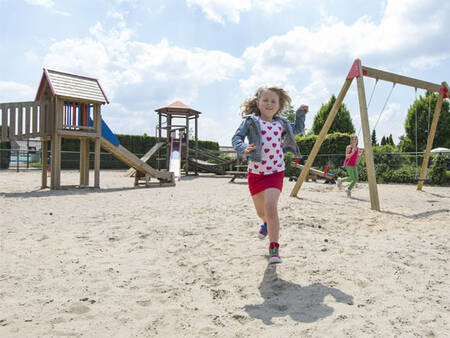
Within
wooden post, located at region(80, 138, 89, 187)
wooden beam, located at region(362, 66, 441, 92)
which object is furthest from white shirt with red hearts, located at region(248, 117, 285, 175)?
wooden post, located at region(80, 138, 89, 187)

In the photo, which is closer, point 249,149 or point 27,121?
point 249,149

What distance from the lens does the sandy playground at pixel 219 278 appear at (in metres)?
2.09

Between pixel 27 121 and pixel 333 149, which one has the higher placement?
pixel 27 121

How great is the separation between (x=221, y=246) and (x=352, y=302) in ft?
5.24

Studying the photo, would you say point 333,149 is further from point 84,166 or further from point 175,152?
point 84,166

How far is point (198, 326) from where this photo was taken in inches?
82.0

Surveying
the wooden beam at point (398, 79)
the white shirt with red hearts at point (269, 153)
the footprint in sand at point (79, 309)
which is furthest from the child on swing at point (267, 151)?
the wooden beam at point (398, 79)

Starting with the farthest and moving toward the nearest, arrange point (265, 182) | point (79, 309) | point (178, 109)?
1. point (178, 109)
2. point (265, 182)
3. point (79, 309)

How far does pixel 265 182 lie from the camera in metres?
3.10

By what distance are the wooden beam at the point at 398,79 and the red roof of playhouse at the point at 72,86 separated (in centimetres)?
717

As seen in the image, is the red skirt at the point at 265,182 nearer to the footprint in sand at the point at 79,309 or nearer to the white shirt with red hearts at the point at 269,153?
the white shirt with red hearts at the point at 269,153

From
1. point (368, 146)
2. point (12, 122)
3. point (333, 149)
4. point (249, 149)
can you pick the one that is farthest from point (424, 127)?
point (249, 149)

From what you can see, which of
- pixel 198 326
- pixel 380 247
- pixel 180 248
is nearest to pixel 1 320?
pixel 198 326

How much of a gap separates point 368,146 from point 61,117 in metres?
7.84
